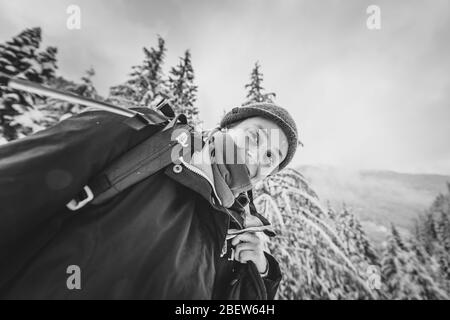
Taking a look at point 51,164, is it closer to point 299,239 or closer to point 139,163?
point 139,163

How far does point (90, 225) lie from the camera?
118 cm

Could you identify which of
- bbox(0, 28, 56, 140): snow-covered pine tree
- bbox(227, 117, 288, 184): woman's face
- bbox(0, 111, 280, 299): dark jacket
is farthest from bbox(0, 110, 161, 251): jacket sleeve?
bbox(0, 28, 56, 140): snow-covered pine tree

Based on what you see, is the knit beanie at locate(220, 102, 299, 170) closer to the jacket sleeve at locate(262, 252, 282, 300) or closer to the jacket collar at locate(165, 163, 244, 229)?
the jacket collar at locate(165, 163, 244, 229)

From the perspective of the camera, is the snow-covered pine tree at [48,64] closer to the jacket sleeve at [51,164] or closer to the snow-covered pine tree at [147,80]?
the snow-covered pine tree at [147,80]

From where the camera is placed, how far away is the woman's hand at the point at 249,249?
6.18 feet

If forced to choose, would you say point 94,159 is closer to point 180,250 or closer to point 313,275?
point 180,250

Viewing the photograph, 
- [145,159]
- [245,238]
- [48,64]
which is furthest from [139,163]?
[48,64]

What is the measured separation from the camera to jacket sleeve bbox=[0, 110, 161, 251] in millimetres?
991

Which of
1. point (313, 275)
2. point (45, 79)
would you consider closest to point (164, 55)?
point (45, 79)

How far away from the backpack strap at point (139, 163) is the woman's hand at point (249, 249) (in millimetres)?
902

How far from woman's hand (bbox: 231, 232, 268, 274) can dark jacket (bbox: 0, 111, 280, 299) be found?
532 mm

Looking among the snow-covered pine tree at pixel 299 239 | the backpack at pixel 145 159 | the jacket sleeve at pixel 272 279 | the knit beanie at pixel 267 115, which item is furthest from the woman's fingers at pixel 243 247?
the snow-covered pine tree at pixel 299 239

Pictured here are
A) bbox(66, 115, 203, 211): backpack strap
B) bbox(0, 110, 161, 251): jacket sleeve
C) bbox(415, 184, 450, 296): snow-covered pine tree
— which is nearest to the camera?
bbox(0, 110, 161, 251): jacket sleeve

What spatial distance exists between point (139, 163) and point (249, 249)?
3.76ft
